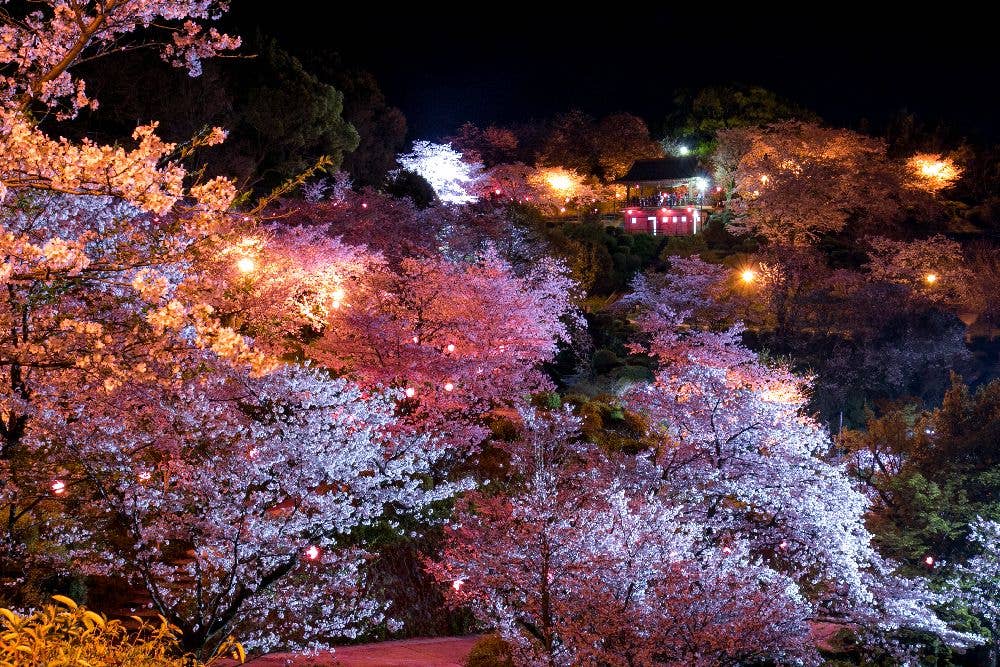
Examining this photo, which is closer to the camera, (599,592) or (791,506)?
(599,592)

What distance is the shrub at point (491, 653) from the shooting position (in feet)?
34.1

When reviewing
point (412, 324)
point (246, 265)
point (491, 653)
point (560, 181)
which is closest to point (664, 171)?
point (560, 181)

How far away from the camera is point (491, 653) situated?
10812 millimetres

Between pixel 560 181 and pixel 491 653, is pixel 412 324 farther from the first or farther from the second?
pixel 560 181

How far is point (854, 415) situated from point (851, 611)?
16855mm

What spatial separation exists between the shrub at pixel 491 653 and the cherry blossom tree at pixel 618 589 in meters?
0.69

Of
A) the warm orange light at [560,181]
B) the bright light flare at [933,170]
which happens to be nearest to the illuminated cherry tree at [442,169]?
Result: the warm orange light at [560,181]

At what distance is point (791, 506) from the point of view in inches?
473

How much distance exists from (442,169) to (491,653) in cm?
3950

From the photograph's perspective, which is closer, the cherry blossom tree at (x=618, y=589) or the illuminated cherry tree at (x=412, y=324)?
the cherry blossom tree at (x=618, y=589)

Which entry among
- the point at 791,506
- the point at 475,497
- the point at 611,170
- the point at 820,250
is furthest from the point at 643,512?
the point at 611,170

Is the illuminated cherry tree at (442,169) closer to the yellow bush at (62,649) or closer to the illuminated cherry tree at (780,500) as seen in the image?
the illuminated cherry tree at (780,500)

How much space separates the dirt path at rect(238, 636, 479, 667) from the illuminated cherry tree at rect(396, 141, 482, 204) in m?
35.8

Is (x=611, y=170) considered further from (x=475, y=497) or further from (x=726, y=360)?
(x=475, y=497)
